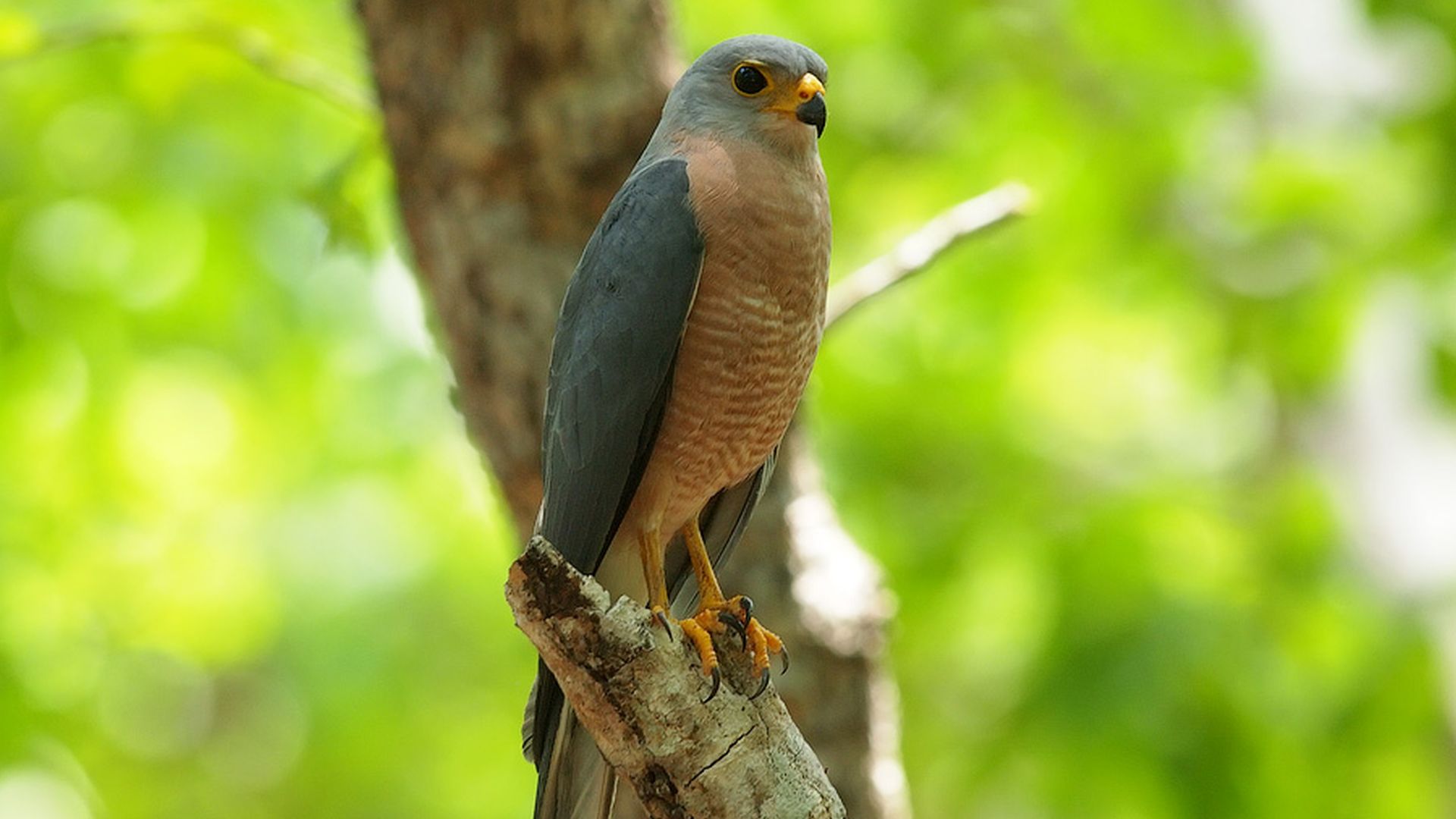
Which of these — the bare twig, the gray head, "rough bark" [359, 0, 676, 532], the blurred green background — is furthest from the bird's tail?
the blurred green background

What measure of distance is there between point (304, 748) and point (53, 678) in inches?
103

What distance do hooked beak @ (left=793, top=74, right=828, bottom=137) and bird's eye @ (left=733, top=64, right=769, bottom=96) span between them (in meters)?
0.10

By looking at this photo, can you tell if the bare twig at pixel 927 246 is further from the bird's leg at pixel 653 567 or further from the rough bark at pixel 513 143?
the bird's leg at pixel 653 567

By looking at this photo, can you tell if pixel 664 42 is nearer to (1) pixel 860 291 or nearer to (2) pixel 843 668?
(1) pixel 860 291

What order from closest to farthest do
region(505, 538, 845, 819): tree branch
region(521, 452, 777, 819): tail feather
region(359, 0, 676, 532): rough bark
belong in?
region(505, 538, 845, 819): tree branch
region(521, 452, 777, 819): tail feather
region(359, 0, 676, 532): rough bark

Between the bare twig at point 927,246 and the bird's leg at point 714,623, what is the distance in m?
1.01

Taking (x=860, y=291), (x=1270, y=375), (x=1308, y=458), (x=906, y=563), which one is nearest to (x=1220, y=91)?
(x=1270, y=375)

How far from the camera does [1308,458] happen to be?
8086 mm

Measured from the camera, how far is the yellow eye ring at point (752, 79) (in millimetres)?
3574

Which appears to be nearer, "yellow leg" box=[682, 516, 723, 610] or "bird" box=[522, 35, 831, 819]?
"bird" box=[522, 35, 831, 819]

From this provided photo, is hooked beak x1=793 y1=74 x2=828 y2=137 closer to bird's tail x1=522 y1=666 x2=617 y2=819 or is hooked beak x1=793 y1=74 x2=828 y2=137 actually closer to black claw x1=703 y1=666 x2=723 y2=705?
black claw x1=703 y1=666 x2=723 y2=705

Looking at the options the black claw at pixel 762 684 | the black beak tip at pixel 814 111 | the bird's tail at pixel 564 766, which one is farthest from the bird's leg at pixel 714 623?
the black beak tip at pixel 814 111

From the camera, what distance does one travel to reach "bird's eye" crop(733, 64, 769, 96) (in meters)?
3.58

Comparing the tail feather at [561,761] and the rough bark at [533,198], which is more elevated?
the rough bark at [533,198]
